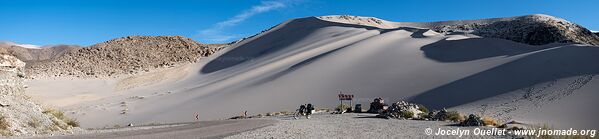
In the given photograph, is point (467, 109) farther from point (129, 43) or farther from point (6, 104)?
point (129, 43)

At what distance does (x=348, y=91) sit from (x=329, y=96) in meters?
1.24

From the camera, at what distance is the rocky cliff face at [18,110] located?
42.2 ft

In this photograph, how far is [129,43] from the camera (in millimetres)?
62875

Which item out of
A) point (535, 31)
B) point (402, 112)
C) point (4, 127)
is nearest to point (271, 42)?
point (535, 31)

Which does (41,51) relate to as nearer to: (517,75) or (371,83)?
(371,83)

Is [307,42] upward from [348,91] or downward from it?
upward

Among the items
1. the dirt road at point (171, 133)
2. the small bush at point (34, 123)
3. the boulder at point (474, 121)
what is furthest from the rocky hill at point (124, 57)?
the boulder at point (474, 121)

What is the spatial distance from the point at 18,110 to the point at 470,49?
98.6ft

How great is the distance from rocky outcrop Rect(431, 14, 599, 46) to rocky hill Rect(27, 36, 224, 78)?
31147 millimetres

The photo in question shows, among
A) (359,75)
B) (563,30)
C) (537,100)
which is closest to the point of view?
(537,100)

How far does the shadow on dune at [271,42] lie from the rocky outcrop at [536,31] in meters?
13.2

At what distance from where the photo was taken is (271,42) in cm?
6412

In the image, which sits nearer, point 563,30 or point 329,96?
point 329,96

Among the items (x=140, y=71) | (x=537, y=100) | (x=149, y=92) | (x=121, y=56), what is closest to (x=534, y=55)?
(x=537, y=100)
